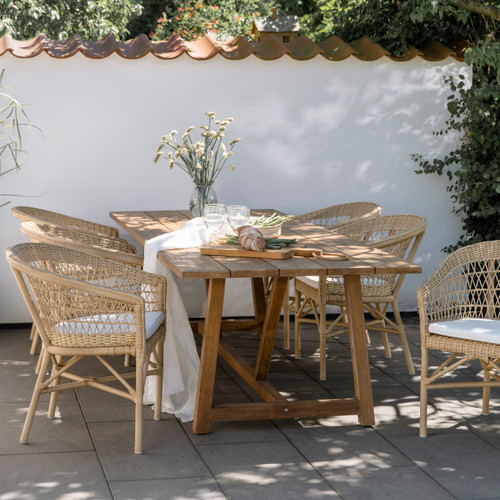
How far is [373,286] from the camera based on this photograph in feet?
15.4

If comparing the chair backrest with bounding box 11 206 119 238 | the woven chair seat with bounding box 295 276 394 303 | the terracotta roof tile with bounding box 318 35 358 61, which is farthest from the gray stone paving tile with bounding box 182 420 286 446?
the terracotta roof tile with bounding box 318 35 358 61

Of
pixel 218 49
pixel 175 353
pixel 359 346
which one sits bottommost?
pixel 175 353

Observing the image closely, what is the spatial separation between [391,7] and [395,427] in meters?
3.50

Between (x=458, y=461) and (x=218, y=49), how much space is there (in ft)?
10.7

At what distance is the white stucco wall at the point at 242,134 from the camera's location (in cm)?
553

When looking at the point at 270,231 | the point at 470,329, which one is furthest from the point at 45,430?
the point at 470,329

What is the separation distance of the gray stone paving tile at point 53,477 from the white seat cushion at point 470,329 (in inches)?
61.6

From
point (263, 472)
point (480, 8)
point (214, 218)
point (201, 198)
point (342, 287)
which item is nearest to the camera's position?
point (263, 472)

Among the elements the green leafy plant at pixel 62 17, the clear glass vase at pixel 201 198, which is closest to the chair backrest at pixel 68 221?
the clear glass vase at pixel 201 198

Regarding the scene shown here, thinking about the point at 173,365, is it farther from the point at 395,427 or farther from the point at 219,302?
the point at 395,427

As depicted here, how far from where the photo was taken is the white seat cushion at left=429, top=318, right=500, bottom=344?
3572 mm

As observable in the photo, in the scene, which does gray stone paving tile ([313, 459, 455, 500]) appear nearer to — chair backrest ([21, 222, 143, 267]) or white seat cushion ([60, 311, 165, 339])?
white seat cushion ([60, 311, 165, 339])

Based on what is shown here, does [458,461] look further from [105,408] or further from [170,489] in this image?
[105,408]

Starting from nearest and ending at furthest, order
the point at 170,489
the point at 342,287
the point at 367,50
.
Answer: the point at 170,489, the point at 342,287, the point at 367,50
